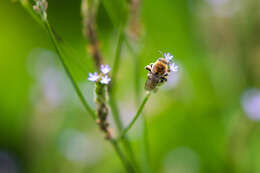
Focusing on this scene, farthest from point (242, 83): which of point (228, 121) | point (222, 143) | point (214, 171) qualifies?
point (214, 171)

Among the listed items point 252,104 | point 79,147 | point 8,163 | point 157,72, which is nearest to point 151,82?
point 157,72

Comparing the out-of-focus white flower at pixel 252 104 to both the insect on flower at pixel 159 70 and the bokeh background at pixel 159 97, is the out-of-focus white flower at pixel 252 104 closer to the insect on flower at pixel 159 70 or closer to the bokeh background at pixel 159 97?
the bokeh background at pixel 159 97

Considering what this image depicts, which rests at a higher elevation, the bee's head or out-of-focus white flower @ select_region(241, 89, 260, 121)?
out-of-focus white flower @ select_region(241, 89, 260, 121)

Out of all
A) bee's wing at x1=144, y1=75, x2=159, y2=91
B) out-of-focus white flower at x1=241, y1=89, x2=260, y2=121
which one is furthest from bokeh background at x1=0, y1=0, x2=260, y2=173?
Answer: bee's wing at x1=144, y1=75, x2=159, y2=91

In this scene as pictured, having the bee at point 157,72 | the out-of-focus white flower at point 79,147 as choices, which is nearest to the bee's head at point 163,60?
the bee at point 157,72

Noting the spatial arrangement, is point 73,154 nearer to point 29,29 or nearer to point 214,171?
point 214,171

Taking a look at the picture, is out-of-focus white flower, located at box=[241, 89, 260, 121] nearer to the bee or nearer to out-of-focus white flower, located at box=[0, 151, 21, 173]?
the bee

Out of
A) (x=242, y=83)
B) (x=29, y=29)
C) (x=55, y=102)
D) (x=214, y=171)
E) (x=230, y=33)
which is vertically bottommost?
(x=214, y=171)

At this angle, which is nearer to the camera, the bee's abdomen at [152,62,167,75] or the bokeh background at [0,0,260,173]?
the bee's abdomen at [152,62,167,75]
